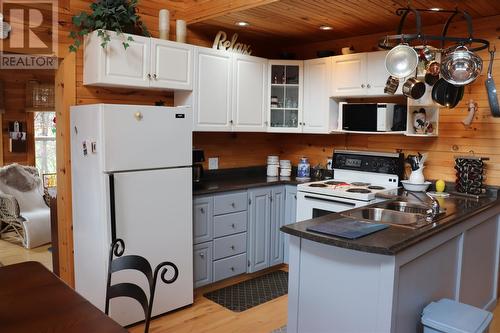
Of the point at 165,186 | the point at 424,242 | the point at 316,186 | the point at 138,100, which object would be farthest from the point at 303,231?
the point at 138,100

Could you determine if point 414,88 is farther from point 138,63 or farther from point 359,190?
point 138,63

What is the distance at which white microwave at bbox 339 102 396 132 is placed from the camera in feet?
11.9

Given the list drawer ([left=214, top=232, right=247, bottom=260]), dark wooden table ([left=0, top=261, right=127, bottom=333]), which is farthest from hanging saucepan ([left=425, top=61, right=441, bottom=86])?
dark wooden table ([left=0, top=261, right=127, bottom=333])

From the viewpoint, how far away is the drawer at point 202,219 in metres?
3.50

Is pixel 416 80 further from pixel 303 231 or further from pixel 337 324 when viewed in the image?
pixel 337 324

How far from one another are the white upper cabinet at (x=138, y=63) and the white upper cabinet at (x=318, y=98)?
1249 mm

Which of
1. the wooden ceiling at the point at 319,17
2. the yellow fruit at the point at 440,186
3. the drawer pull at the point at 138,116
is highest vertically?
the wooden ceiling at the point at 319,17

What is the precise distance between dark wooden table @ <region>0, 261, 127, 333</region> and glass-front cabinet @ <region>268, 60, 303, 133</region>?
2801 mm

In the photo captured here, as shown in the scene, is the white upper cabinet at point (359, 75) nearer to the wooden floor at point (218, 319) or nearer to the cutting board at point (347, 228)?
the cutting board at point (347, 228)

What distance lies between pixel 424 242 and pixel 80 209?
7.60 ft

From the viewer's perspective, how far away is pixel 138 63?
10.6ft

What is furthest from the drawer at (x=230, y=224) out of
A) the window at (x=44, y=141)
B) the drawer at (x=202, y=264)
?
the window at (x=44, y=141)

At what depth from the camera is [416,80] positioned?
2.93 m

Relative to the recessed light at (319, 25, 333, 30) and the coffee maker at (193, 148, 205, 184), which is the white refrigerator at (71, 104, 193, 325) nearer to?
the coffee maker at (193, 148, 205, 184)
